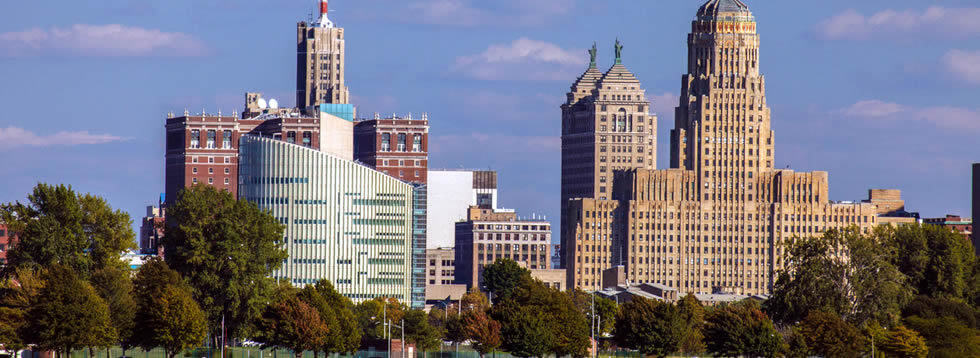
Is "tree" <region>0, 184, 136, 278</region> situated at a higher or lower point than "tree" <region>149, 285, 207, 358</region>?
higher

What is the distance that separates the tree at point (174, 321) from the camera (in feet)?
618

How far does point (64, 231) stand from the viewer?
193750 mm

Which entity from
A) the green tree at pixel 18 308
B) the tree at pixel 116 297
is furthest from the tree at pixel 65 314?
the tree at pixel 116 297

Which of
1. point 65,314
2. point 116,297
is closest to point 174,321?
point 116,297

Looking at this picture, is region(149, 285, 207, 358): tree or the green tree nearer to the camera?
the green tree

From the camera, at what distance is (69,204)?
195 m

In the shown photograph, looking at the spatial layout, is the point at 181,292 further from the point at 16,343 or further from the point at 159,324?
the point at 16,343

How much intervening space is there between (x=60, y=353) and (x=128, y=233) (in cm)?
1565

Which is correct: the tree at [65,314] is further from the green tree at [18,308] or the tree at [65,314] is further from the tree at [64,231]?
the tree at [64,231]

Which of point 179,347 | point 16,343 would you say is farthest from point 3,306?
point 179,347

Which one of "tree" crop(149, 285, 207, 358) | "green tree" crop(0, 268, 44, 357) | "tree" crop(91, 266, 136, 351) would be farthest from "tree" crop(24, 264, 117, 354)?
"tree" crop(149, 285, 207, 358)

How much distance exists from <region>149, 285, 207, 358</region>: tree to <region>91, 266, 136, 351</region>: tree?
92.0 inches

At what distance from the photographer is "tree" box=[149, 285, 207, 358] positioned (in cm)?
18825

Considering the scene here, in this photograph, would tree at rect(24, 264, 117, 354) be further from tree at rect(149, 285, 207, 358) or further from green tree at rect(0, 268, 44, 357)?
tree at rect(149, 285, 207, 358)
